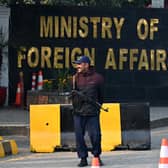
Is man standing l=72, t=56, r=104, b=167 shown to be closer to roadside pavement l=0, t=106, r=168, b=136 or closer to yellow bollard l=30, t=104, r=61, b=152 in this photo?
yellow bollard l=30, t=104, r=61, b=152

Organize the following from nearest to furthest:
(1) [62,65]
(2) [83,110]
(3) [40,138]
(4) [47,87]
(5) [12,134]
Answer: (2) [83,110], (3) [40,138], (5) [12,134], (4) [47,87], (1) [62,65]

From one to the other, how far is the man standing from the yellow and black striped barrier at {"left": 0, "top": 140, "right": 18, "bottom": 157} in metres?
2.01

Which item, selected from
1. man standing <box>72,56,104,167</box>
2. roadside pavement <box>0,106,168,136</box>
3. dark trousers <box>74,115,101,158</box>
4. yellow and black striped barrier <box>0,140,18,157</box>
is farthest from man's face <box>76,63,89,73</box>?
roadside pavement <box>0,106,168,136</box>

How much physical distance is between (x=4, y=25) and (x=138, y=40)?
155 inches

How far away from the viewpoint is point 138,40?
21922 mm

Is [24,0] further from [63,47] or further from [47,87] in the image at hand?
[47,87]

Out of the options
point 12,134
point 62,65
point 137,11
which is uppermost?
point 137,11

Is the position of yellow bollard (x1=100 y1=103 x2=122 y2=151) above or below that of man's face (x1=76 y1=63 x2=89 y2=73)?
below

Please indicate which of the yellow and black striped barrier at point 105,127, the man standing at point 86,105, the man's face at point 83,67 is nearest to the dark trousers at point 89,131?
the man standing at point 86,105

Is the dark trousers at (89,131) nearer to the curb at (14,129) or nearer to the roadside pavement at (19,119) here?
the roadside pavement at (19,119)

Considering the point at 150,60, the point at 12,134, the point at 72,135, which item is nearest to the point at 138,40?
the point at 150,60

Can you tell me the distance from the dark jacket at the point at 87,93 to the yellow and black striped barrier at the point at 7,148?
214 centimetres

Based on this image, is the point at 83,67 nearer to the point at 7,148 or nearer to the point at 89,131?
the point at 89,131

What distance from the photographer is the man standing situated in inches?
455
